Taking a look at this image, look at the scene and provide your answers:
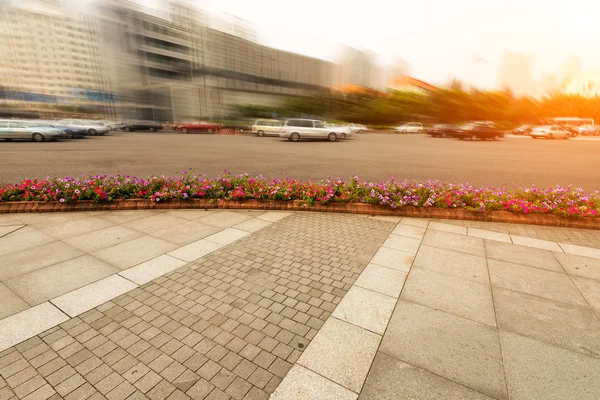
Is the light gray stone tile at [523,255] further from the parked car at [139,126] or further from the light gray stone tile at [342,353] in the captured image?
the parked car at [139,126]

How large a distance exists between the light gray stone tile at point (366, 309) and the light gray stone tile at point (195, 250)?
2.27m

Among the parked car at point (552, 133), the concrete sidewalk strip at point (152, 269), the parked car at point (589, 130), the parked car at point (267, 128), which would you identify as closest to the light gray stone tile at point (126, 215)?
the concrete sidewalk strip at point (152, 269)

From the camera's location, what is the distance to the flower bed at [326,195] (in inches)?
245

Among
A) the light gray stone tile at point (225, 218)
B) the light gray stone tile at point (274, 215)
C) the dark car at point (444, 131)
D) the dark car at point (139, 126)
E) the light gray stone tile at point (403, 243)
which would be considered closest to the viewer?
the light gray stone tile at point (403, 243)

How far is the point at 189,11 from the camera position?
63156mm

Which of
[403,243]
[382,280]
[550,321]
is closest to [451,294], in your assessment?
[382,280]

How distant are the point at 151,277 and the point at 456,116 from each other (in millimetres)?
78403

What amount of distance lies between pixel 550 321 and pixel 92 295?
16.3 ft

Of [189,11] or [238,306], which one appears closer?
[238,306]

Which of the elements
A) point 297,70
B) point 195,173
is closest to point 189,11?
point 297,70

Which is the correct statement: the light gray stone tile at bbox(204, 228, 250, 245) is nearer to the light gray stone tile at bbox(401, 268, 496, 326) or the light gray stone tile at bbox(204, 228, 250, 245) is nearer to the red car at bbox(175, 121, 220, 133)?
the light gray stone tile at bbox(401, 268, 496, 326)

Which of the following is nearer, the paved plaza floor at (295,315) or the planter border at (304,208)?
the paved plaza floor at (295,315)

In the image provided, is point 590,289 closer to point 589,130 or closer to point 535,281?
point 535,281

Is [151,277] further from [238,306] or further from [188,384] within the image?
[188,384]
